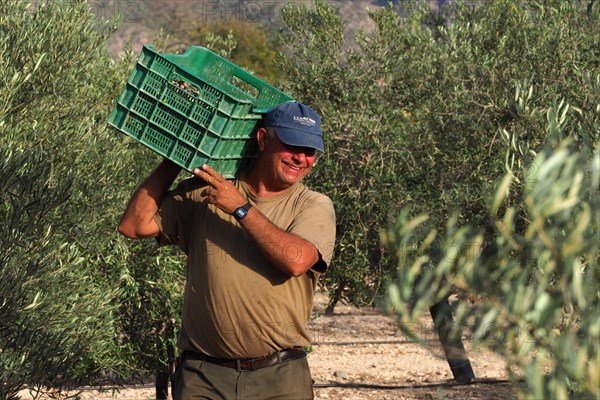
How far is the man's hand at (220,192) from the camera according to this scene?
5194 millimetres

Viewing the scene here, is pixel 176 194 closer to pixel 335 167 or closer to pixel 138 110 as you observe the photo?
pixel 138 110

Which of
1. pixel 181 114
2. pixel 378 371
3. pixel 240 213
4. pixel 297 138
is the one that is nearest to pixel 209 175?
pixel 240 213

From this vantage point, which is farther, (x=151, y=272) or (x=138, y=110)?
(x=151, y=272)

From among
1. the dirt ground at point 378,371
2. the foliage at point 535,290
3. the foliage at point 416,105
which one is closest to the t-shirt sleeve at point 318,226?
the foliage at point 535,290

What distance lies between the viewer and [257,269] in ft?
17.5

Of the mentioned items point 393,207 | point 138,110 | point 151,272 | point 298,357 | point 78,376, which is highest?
point 138,110

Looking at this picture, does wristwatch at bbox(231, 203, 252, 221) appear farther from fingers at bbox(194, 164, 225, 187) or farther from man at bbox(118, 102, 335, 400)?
fingers at bbox(194, 164, 225, 187)

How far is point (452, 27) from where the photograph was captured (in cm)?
1205

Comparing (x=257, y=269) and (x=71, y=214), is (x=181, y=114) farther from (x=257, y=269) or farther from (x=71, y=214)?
(x=71, y=214)

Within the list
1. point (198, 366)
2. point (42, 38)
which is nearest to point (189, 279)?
point (198, 366)

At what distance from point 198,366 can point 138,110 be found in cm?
144

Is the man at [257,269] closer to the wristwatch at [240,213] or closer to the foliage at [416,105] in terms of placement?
the wristwatch at [240,213]

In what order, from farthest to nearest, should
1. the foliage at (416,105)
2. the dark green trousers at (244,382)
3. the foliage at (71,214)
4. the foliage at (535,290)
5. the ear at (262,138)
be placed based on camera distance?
the foliage at (416,105), the foliage at (71,214), the ear at (262,138), the dark green trousers at (244,382), the foliage at (535,290)

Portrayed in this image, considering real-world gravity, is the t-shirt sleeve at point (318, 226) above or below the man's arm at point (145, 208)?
above
